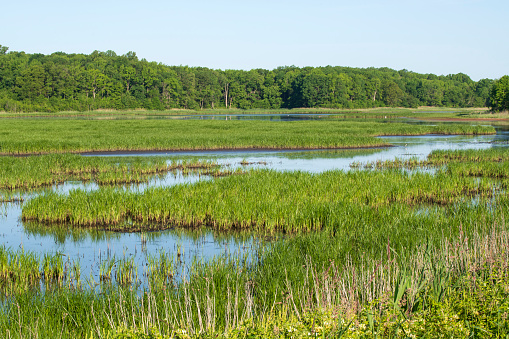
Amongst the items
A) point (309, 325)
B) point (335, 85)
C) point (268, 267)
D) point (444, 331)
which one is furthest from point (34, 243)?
point (335, 85)

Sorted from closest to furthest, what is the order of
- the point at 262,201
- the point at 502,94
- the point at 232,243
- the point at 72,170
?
the point at 232,243
the point at 262,201
the point at 72,170
the point at 502,94

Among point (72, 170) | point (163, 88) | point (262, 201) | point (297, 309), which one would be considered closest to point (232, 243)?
point (262, 201)

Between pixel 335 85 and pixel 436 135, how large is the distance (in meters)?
126

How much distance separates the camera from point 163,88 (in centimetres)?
15550

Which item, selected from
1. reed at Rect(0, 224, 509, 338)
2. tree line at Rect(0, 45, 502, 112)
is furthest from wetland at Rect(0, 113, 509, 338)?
tree line at Rect(0, 45, 502, 112)

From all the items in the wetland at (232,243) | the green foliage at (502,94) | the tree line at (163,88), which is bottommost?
the wetland at (232,243)

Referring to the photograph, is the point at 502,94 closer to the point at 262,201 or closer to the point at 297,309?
the point at 262,201

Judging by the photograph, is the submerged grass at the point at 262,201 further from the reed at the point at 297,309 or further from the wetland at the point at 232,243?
the reed at the point at 297,309

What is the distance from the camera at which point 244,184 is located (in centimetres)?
1867

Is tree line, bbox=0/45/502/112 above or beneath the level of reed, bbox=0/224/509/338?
Result: above

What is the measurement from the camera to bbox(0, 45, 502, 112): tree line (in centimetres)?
13100

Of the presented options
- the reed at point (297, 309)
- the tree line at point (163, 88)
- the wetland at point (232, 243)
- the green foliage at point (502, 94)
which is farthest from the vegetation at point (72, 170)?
the tree line at point (163, 88)

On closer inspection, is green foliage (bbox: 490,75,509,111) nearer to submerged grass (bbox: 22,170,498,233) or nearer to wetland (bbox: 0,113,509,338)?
wetland (bbox: 0,113,509,338)

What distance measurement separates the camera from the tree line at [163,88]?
13100cm
